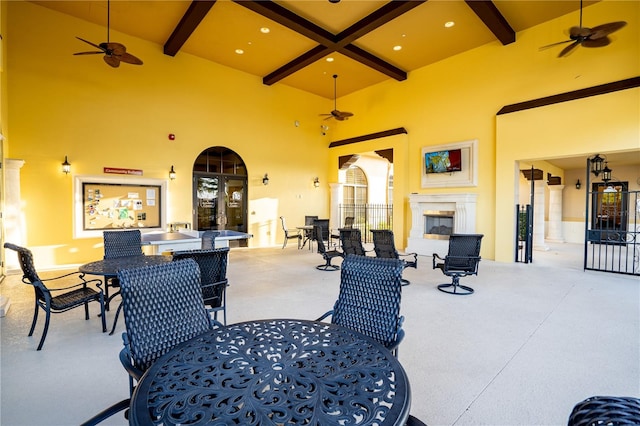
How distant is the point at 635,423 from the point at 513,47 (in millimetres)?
8525

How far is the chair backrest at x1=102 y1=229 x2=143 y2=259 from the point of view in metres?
4.07

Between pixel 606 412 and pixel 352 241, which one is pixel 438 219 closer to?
pixel 352 241

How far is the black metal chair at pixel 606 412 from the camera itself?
37.7 inches

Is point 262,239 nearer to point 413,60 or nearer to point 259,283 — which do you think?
point 259,283

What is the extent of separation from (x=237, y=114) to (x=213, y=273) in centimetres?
731

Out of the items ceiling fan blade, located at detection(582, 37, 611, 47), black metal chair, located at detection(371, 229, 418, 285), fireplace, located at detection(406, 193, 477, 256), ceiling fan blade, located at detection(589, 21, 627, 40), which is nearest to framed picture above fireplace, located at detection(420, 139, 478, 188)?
fireplace, located at detection(406, 193, 477, 256)

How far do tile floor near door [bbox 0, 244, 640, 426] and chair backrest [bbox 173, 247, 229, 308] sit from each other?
2.04 ft

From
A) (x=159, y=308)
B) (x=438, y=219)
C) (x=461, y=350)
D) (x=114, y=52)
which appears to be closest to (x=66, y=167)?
(x=114, y=52)

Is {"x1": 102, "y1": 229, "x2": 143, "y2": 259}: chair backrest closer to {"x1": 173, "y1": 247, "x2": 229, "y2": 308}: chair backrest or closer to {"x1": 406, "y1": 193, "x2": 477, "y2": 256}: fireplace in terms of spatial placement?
{"x1": 173, "y1": 247, "x2": 229, "y2": 308}: chair backrest

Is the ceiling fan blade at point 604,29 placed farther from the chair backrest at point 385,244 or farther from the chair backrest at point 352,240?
the chair backrest at point 352,240

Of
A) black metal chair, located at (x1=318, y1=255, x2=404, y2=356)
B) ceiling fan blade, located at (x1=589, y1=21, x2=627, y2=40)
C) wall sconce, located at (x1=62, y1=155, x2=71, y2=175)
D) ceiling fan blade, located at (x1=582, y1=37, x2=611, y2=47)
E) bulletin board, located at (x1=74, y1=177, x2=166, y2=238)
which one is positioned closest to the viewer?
black metal chair, located at (x1=318, y1=255, x2=404, y2=356)

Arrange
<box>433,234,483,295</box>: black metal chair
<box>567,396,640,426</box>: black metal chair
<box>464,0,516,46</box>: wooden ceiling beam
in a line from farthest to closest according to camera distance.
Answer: <box>464,0,516,46</box>: wooden ceiling beam
<box>433,234,483,295</box>: black metal chair
<box>567,396,640,426</box>: black metal chair

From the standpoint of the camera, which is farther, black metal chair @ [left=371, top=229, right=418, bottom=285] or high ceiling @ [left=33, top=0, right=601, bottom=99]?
high ceiling @ [left=33, top=0, right=601, bottom=99]

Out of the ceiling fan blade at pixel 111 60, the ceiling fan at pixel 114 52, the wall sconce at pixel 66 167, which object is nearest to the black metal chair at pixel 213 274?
the ceiling fan at pixel 114 52
